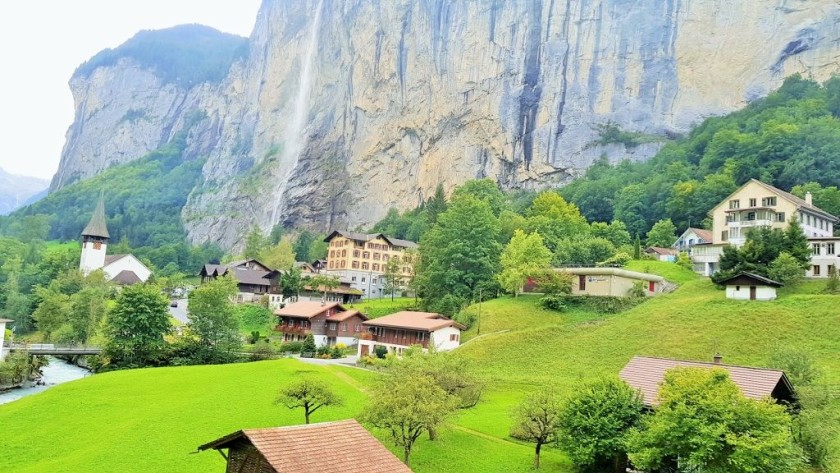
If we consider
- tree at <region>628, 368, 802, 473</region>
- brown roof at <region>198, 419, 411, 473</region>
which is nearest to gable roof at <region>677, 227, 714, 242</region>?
tree at <region>628, 368, 802, 473</region>

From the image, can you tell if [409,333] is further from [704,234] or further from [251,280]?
[251,280]

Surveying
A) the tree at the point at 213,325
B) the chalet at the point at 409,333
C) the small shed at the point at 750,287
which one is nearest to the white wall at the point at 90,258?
the tree at the point at 213,325

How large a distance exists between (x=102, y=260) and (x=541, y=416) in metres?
94.6

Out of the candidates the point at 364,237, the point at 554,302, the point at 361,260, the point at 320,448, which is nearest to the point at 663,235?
the point at 554,302

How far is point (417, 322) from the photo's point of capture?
52.7 metres

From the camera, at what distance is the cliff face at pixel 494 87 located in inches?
4422

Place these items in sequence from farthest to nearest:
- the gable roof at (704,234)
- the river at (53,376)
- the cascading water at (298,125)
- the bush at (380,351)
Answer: the cascading water at (298,125)
the gable roof at (704,234)
the bush at (380,351)
the river at (53,376)

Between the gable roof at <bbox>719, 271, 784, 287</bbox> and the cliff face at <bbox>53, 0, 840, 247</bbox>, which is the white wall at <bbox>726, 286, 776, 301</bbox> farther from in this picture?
the cliff face at <bbox>53, 0, 840, 247</bbox>

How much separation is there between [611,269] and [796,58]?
251 ft

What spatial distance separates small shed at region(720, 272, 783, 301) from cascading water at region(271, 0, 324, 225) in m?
119

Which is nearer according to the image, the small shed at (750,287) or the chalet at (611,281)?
the small shed at (750,287)

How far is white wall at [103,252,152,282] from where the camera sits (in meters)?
100

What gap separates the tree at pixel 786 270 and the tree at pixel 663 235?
1152 inches

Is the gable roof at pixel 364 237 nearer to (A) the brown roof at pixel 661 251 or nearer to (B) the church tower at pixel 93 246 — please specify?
(A) the brown roof at pixel 661 251
